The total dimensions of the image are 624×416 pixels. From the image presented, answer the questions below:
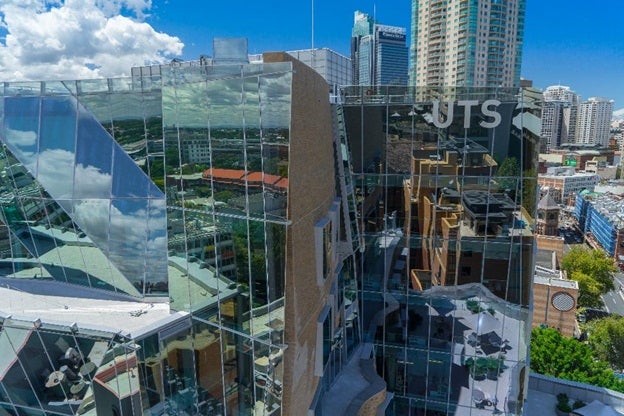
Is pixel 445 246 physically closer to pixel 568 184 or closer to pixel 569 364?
pixel 569 364

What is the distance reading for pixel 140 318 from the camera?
1421 centimetres

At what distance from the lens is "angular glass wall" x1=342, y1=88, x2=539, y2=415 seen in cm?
1661

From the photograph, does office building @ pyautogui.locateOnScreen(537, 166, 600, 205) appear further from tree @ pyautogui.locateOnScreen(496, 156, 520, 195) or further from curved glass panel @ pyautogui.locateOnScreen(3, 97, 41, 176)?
curved glass panel @ pyautogui.locateOnScreen(3, 97, 41, 176)

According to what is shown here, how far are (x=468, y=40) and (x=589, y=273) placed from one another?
62841mm

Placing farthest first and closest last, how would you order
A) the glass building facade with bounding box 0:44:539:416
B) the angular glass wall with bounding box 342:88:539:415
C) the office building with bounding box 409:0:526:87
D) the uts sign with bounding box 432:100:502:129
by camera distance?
the office building with bounding box 409:0:526:87, the angular glass wall with bounding box 342:88:539:415, the uts sign with bounding box 432:100:502:129, the glass building facade with bounding box 0:44:539:416

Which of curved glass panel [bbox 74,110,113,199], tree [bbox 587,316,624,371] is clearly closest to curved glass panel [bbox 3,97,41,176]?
curved glass panel [bbox 74,110,113,199]

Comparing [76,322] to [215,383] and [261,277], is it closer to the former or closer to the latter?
[215,383]

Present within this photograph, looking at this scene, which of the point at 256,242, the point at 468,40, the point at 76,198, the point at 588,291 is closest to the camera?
the point at 256,242

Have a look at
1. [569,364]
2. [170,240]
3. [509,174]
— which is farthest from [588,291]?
[170,240]

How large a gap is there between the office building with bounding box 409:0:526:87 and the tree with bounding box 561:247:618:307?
50.8 m

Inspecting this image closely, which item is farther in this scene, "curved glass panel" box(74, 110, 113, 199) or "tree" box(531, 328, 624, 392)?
"tree" box(531, 328, 624, 392)

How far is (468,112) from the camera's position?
1653 centimetres

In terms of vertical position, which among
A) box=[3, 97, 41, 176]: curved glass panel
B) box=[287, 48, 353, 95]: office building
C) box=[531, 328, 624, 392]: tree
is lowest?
box=[531, 328, 624, 392]: tree

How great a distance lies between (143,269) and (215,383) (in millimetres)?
4978
